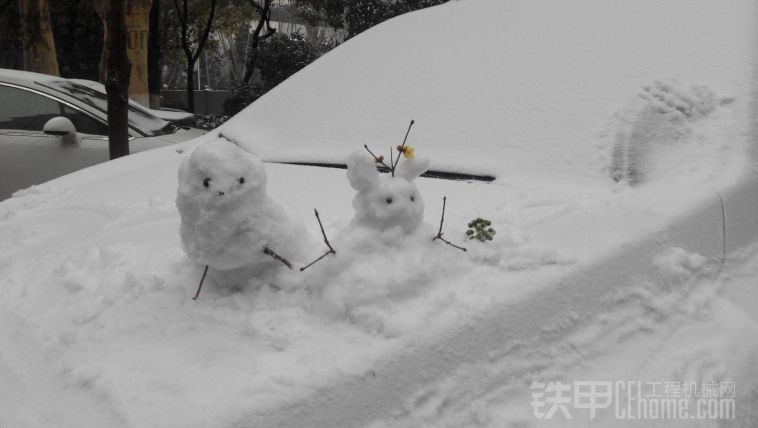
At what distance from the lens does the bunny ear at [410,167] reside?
150cm

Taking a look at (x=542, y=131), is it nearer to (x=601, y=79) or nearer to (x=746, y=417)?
(x=601, y=79)

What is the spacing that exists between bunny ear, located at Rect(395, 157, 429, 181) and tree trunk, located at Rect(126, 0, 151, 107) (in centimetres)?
966

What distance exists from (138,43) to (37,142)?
6363mm

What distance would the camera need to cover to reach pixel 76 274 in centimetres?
156

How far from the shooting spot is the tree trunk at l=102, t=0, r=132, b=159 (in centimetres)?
458

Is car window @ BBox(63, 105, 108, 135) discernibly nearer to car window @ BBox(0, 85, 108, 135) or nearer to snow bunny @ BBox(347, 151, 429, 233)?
car window @ BBox(0, 85, 108, 135)

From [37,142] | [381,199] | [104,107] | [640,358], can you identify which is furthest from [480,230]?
[104,107]

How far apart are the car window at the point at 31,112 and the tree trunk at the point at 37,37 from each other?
6.86 meters

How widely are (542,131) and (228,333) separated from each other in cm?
126

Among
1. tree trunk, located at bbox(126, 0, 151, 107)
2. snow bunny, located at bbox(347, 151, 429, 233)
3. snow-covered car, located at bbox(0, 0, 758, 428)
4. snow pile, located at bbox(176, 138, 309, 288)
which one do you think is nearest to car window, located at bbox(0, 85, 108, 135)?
snow-covered car, located at bbox(0, 0, 758, 428)

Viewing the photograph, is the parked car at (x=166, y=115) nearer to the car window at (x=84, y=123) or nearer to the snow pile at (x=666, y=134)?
the car window at (x=84, y=123)

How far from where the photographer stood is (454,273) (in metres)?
1.42

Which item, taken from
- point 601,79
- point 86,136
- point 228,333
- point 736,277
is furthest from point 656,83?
point 86,136

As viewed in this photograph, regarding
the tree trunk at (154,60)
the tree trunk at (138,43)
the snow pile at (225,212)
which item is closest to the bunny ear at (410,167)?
the snow pile at (225,212)
